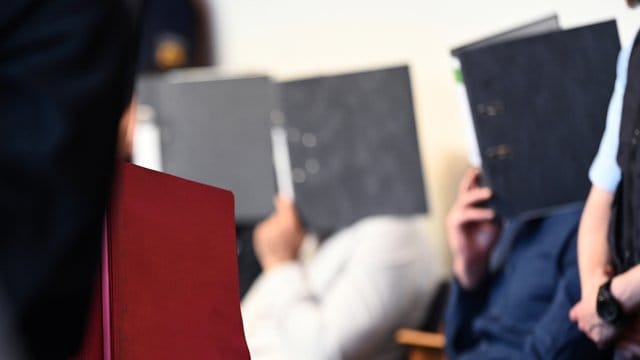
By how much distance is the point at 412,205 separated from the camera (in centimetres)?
132

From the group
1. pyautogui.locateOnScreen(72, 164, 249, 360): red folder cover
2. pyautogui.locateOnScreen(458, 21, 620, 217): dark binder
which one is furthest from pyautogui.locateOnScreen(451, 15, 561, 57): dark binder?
pyautogui.locateOnScreen(72, 164, 249, 360): red folder cover

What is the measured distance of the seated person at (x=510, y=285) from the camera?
0.97m

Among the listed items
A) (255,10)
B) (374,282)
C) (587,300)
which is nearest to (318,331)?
(374,282)

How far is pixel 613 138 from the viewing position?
2.89 feet

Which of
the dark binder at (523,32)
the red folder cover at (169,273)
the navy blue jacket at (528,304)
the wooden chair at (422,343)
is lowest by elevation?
the wooden chair at (422,343)

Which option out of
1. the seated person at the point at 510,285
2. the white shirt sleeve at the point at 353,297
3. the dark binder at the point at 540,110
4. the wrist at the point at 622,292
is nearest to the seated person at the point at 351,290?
the white shirt sleeve at the point at 353,297

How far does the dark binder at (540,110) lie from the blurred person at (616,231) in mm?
22

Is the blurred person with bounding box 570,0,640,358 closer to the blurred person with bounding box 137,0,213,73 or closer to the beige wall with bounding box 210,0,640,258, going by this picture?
the beige wall with bounding box 210,0,640,258

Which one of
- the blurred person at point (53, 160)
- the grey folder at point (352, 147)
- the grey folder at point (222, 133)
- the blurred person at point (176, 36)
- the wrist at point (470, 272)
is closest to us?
the blurred person at point (53, 160)

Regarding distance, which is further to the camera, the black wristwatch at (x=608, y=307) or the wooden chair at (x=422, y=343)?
the wooden chair at (x=422, y=343)

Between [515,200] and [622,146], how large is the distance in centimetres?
18

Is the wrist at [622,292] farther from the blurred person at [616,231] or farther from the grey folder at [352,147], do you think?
the grey folder at [352,147]

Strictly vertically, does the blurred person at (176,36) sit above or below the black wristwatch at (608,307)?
above

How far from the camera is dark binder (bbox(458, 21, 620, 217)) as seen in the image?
36.2 inches
